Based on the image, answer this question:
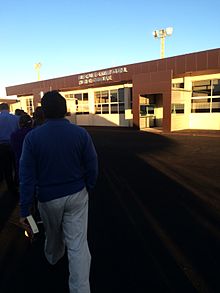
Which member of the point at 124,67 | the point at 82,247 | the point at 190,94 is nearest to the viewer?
the point at 82,247

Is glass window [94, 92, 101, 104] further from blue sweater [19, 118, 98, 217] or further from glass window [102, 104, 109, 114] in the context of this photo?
blue sweater [19, 118, 98, 217]

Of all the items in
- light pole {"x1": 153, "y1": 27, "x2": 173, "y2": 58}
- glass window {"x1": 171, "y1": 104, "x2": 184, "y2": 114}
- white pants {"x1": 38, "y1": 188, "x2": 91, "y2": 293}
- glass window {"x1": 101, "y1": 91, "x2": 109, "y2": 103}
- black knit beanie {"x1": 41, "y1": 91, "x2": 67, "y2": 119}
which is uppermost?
light pole {"x1": 153, "y1": 27, "x2": 173, "y2": 58}

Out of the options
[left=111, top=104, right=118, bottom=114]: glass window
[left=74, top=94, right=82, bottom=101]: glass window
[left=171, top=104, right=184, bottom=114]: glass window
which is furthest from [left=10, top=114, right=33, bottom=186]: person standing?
[left=74, top=94, right=82, bottom=101]: glass window

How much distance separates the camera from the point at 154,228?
12.7 feet

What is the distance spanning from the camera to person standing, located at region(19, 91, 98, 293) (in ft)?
7.19

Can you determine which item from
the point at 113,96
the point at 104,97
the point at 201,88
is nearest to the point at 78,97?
the point at 104,97

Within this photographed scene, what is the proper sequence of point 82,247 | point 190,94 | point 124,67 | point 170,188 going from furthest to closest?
point 124,67 < point 190,94 < point 170,188 < point 82,247

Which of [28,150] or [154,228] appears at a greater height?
[28,150]

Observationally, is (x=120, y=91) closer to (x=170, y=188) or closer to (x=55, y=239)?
(x=170, y=188)

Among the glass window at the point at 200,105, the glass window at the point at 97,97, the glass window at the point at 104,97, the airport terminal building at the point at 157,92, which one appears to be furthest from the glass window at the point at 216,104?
the glass window at the point at 97,97

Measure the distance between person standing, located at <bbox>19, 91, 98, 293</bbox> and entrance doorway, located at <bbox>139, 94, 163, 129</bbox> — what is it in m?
17.0

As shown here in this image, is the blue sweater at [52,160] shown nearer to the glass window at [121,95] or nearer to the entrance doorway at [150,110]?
the entrance doorway at [150,110]

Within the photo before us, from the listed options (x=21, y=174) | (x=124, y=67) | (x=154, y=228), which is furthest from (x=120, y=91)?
(x=21, y=174)

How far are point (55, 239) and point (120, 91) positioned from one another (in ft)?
66.2
